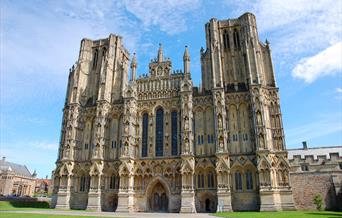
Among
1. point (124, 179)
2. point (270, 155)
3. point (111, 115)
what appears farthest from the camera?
point (111, 115)

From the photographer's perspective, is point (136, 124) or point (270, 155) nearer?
point (270, 155)

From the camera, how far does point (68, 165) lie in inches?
1789

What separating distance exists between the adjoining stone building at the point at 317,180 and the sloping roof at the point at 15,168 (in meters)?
92.4

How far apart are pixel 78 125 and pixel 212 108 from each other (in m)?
24.8

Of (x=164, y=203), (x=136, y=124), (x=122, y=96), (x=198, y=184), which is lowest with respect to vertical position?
(x=164, y=203)

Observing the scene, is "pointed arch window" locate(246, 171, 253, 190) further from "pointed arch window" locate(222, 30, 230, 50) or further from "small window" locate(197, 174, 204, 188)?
"pointed arch window" locate(222, 30, 230, 50)

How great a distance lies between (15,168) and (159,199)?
277 ft

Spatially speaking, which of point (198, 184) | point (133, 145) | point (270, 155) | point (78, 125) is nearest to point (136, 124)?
point (133, 145)

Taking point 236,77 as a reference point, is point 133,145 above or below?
below

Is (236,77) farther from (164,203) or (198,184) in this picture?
(164,203)

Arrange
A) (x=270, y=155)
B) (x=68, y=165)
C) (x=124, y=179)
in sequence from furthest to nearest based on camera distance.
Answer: (x=68, y=165)
(x=124, y=179)
(x=270, y=155)

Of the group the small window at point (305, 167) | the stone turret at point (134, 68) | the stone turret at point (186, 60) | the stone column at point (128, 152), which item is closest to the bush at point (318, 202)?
the small window at point (305, 167)

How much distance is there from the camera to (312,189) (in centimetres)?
4247

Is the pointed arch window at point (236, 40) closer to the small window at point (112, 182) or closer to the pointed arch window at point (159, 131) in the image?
the pointed arch window at point (159, 131)
